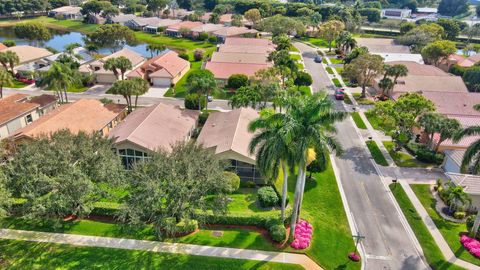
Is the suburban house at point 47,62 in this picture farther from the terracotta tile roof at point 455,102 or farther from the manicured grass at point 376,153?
the terracotta tile roof at point 455,102

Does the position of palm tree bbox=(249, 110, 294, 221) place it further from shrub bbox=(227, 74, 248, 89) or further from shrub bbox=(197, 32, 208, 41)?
shrub bbox=(197, 32, 208, 41)

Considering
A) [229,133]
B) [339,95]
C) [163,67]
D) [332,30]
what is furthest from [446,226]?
[332,30]

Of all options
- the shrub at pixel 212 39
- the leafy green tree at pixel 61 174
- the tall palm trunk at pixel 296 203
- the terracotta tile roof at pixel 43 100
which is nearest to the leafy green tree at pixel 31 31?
the shrub at pixel 212 39

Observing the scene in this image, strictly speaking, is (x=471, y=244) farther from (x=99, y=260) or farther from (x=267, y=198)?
(x=99, y=260)

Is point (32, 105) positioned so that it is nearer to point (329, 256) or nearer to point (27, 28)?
point (329, 256)

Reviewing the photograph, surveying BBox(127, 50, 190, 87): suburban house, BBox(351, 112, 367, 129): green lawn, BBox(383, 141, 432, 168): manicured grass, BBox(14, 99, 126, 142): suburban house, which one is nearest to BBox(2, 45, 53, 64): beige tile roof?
BBox(127, 50, 190, 87): suburban house
